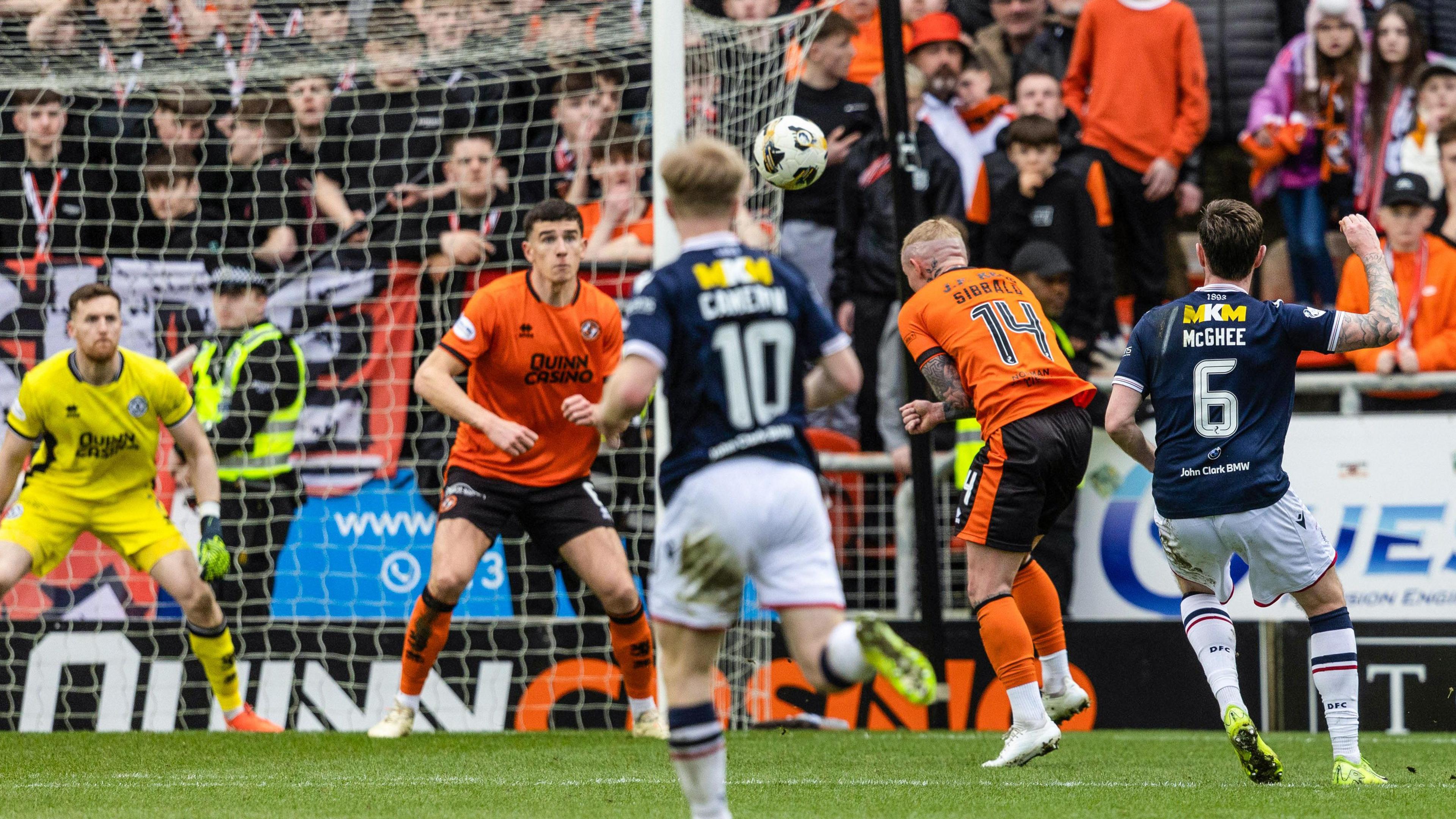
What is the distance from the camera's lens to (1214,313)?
18.6 feet

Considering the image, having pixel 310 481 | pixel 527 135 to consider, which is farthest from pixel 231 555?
pixel 527 135

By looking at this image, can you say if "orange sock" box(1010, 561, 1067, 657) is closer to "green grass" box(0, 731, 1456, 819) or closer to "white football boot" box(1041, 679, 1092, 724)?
"white football boot" box(1041, 679, 1092, 724)

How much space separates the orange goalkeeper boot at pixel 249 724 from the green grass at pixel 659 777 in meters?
0.42

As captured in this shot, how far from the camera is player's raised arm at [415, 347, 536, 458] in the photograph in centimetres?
648

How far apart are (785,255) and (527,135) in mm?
1862

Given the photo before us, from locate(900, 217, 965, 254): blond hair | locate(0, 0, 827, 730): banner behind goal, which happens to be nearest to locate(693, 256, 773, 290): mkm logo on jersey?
locate(900, 217, 965, 254): blond hair

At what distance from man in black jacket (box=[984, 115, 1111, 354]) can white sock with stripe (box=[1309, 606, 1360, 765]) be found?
3653 millimetres

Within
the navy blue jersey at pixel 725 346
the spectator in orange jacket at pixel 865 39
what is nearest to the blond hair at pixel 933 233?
the navy blue jersey at pixel 725 346

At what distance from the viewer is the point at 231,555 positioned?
9734 millimetres

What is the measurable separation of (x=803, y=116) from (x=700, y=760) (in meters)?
6.67

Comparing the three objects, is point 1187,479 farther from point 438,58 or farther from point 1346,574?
point 438,58

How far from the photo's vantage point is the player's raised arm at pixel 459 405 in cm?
648

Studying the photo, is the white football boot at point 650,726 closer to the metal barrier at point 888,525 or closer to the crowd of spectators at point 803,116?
the metal barrier at point 888,525

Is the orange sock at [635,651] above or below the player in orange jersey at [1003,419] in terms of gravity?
below
